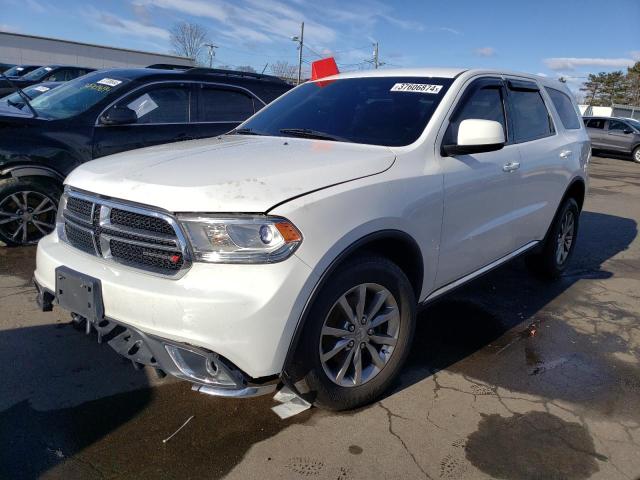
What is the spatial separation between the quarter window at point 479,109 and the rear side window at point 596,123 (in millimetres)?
20752

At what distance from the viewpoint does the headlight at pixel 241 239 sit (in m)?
2.21

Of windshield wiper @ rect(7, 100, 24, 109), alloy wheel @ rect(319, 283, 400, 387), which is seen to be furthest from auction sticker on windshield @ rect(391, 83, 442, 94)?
windshield wiper @ rect(7, 100, 24, 109)

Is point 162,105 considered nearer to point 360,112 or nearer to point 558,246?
point 360,112

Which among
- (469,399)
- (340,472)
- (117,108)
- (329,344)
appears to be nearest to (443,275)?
(469,399)

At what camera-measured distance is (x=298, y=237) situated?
88.6 inches

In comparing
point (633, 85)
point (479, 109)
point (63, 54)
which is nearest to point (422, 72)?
point (479, 109)

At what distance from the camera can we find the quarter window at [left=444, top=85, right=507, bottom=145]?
324 centimetres

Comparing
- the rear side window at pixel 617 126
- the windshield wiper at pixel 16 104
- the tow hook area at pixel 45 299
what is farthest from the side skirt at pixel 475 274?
the rear side window at pixel 617 126

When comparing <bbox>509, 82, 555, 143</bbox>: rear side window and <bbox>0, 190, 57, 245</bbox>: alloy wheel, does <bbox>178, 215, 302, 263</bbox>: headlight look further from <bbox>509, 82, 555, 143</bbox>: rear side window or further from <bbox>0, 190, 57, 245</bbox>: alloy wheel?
<bbox>0, 190, 57, 245</bbox>: alloy wheel

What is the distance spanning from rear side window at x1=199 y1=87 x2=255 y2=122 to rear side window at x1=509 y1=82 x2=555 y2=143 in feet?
10.7

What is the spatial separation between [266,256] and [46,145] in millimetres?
3721

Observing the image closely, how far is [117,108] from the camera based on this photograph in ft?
17.1

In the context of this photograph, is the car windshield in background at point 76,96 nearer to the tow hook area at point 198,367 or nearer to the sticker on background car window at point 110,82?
the sticker on background car window at point 110,82

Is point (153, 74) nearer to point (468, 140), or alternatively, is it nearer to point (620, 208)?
point (468, 140)
